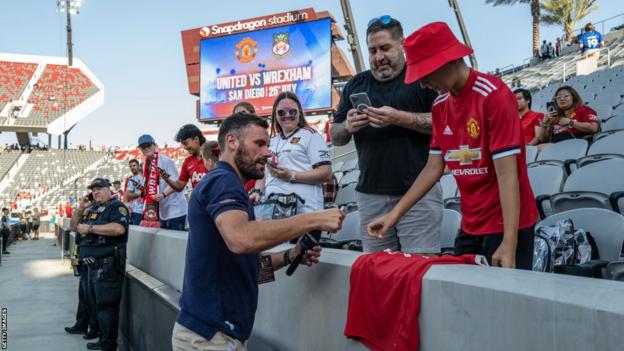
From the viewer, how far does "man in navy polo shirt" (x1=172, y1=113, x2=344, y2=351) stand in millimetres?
2213

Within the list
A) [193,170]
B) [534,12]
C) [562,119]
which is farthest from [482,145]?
[534,12]

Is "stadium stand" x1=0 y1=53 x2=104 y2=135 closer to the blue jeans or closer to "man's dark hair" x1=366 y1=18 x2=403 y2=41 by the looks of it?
the blue jeans

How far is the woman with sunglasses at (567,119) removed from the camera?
259 inches

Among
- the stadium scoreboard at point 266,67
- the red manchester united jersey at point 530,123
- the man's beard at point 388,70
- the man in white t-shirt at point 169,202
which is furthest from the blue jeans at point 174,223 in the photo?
the stadium scoreboard at point 266,67

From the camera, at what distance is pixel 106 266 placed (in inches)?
229

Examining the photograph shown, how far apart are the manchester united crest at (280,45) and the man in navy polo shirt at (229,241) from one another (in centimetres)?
1903

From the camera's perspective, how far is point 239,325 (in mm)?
2391

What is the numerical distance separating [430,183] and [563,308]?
1.33m

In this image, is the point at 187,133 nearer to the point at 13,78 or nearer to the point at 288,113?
the point at 288,113

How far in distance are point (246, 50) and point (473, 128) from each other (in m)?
20.5

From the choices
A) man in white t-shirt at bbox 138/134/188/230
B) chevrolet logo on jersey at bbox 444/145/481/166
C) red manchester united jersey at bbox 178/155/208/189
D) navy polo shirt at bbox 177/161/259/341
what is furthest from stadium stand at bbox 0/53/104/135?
chevrolet logo on jersey at bbox 444/145/481/166

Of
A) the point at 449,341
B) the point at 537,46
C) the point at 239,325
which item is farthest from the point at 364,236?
the point at 537,46

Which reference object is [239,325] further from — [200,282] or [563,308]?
[563,308]

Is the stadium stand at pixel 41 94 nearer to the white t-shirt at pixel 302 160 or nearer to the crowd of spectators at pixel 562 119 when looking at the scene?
the crowd of spectators at pixel 562 119
